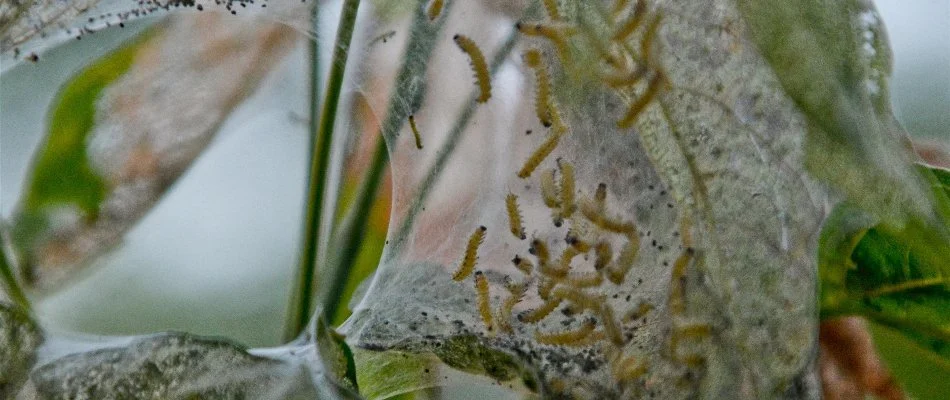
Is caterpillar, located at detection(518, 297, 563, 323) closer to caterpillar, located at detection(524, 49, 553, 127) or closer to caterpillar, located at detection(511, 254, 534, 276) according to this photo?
caterpillar, located at detection(511, 254, 534, 276)

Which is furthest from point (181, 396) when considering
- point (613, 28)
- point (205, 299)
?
point (205, 299)

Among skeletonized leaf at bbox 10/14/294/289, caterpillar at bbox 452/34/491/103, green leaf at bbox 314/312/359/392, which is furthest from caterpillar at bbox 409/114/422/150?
skeletonized leaf at bbox 10/14/294/289

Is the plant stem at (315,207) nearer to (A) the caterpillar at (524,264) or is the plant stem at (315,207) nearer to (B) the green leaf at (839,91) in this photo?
(A) the caterpillar at (524,264)

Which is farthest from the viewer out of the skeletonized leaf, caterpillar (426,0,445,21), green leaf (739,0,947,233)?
the skeletonized leaf

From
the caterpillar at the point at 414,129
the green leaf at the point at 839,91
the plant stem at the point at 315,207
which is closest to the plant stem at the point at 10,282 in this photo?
the plant stem at the point at 315,207

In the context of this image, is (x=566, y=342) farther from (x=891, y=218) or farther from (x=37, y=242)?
(x=37, y=242)
